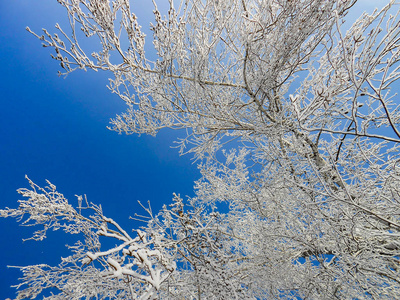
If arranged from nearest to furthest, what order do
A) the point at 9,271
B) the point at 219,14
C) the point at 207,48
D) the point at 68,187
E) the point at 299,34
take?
the point at 299,34 → the point at 219,14 → the point at 207,48 → the point at 9,271 → the point at 68,187

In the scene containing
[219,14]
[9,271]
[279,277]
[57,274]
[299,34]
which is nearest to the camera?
[299,34]

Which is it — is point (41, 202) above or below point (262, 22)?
below

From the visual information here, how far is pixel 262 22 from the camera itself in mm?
2217

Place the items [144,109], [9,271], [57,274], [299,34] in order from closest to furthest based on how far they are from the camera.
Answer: [299,34], [57,274], [144,109], [9,271]

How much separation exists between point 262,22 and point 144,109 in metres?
2.29

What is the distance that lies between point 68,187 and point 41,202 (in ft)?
67.9

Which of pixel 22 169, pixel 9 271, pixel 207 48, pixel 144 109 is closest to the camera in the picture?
pixel 207 48

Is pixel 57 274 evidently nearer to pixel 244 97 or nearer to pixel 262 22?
pixel 244 97

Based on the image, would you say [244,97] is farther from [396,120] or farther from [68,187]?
[68,187]

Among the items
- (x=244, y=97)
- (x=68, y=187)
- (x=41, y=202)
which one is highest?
(x=68, y=187)

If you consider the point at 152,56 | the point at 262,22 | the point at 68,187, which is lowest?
the point at 262,22

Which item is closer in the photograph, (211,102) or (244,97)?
(211,102)

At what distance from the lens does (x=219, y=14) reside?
7.90 feet

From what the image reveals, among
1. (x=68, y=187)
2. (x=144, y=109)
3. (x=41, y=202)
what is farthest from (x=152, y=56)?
(x=41, y=202)
